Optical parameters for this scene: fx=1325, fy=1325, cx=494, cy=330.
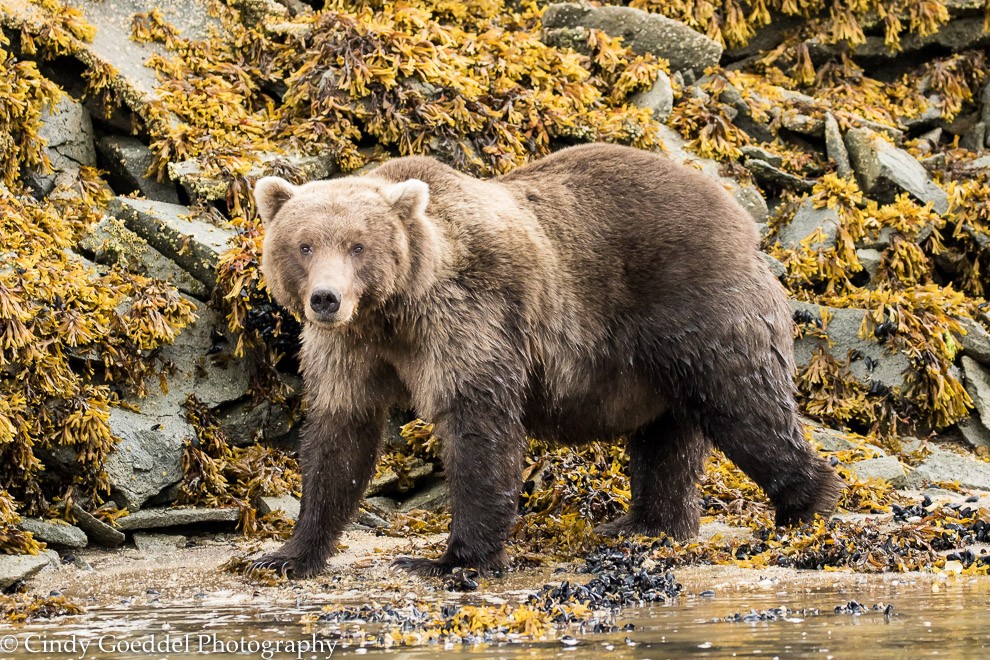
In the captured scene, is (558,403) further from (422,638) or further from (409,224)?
(422,638)

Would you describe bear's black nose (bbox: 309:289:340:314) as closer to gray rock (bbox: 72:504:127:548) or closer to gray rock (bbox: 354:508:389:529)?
gray rock (bbox: 72:504:127:548)

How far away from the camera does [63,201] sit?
35.4 ft

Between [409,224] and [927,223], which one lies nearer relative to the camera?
[409,224]

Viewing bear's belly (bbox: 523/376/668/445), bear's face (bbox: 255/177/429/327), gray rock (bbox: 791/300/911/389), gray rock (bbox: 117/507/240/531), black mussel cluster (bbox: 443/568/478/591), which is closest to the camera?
bear's face (bbox: 255/177/429/327)

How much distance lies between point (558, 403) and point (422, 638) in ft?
8.95

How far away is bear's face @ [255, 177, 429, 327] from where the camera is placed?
24.1 ft

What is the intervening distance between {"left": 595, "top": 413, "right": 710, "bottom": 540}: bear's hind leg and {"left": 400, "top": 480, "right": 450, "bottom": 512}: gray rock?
4.71ft

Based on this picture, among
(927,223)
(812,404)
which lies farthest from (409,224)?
(927,223)

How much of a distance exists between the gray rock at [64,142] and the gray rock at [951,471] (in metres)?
7.41

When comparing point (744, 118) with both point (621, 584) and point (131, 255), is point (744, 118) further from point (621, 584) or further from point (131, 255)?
point (621, 584)

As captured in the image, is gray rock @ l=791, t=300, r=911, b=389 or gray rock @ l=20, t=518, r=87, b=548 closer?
gray rock @ l=20, t=518, r=87, b=548

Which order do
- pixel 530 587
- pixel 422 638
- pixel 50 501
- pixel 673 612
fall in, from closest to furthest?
pixel 422 638
pixel 673 612
pixel 530 587
pixel 50 501

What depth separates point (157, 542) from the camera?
9141 millimetres

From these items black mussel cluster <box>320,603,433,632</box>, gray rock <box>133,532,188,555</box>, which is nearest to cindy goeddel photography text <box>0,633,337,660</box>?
black mussel cluster <box>320,603,433,632</box>
